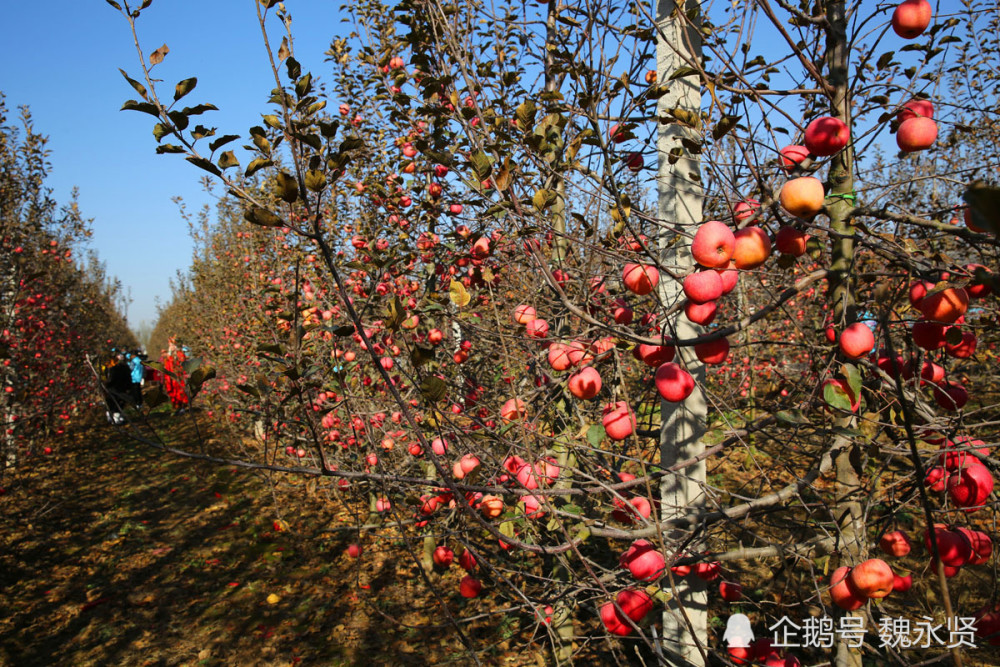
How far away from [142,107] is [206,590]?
15.7 ft

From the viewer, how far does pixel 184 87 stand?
1.20 meters

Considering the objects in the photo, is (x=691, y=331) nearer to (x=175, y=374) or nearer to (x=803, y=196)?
(x=803, y=196)

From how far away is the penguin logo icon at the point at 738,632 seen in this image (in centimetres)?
191

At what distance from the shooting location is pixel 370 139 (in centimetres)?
438

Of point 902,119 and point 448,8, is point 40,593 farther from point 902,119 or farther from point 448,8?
point 902,119

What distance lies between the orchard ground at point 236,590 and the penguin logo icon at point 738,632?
65cm

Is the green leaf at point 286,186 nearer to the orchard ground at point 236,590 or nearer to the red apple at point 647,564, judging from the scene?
the red apple at point 647,564

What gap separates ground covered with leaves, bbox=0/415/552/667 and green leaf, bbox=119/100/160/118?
2.45 metres

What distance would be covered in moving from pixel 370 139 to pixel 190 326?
44.4ft

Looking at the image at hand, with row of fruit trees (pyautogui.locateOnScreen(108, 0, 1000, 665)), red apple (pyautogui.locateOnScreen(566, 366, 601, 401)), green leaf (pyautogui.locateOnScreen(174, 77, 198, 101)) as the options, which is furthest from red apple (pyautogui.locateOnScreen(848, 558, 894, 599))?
green leaf (pyautogui.locateOnScreen(174, 77, 198, 101))

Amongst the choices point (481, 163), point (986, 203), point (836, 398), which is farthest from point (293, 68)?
point (836, 398)

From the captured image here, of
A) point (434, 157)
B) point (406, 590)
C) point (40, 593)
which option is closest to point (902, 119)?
point (434, 157)

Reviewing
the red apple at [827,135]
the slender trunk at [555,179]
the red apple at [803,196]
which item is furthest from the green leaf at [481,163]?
the slender trunk at [555,179]

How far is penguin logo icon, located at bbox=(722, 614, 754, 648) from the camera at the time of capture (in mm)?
1914
